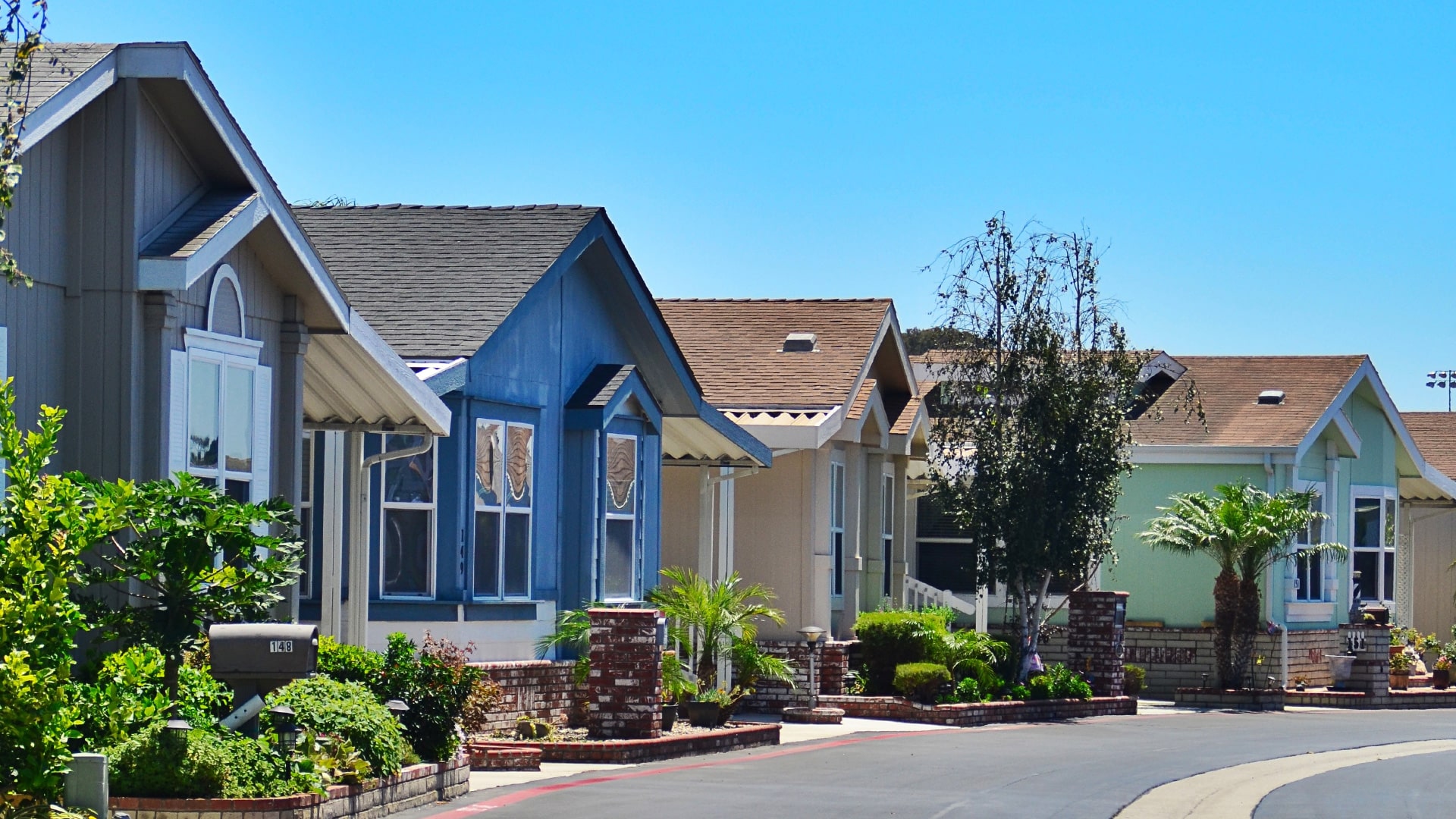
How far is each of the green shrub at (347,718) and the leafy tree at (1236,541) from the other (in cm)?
2006

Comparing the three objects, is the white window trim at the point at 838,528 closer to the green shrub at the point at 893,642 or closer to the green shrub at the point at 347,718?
the green shrub at the point at 893,642

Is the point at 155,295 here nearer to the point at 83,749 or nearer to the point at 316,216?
the point at 83,749

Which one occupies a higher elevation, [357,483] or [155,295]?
[155,295]

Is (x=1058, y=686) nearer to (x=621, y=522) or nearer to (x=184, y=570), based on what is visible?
(x=621, y=522)

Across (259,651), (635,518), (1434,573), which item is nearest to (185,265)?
(259,651)

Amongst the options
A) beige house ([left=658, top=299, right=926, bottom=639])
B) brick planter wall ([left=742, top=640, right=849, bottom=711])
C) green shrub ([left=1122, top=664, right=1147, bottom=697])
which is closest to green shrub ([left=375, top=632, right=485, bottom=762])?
beige house ([left=658, top=299, right=926, bottom=639])

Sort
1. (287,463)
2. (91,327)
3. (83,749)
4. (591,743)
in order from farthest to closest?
(591,743) < (287,463) < (91,327) < (83,749)

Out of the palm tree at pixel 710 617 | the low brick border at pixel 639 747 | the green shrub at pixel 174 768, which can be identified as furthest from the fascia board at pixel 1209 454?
the green shrub at pixel 174 768

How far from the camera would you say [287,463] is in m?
16.1

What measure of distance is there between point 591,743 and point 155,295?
661cm

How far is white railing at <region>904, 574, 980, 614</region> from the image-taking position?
105 ft

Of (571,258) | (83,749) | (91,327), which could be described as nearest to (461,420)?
(571,258)

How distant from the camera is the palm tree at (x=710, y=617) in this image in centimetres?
2161

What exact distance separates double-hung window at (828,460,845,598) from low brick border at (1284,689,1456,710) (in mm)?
8364
